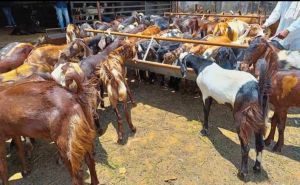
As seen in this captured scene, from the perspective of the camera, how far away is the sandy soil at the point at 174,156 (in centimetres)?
426

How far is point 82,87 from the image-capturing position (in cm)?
333

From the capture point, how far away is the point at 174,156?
15.6ft

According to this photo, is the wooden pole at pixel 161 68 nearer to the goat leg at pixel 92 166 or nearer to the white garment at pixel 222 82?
the white garment at pixel 222 82

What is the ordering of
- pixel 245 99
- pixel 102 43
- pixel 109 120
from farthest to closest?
pixel 102 43
pixel 109 120
pixel 245 99

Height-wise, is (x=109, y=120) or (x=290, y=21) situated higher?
(x=290, y=21)

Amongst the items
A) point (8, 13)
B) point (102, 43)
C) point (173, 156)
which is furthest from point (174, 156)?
point (8, 13)

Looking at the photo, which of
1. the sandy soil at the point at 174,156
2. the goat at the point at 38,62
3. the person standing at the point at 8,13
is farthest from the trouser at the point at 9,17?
the sandy soil at the point at 174,156

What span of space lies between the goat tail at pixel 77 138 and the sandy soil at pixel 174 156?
106 centimetres

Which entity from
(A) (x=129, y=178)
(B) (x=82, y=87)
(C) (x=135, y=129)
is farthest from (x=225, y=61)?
(B) (x=82, y=87)

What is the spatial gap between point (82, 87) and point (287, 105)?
9.90 ft

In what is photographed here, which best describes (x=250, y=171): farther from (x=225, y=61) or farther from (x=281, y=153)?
(x=225, y=61)

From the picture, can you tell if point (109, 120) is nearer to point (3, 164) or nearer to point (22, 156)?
point (22, 156)

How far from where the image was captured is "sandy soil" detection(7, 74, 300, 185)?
14.0ft

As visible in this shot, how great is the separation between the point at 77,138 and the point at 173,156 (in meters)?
1.95
